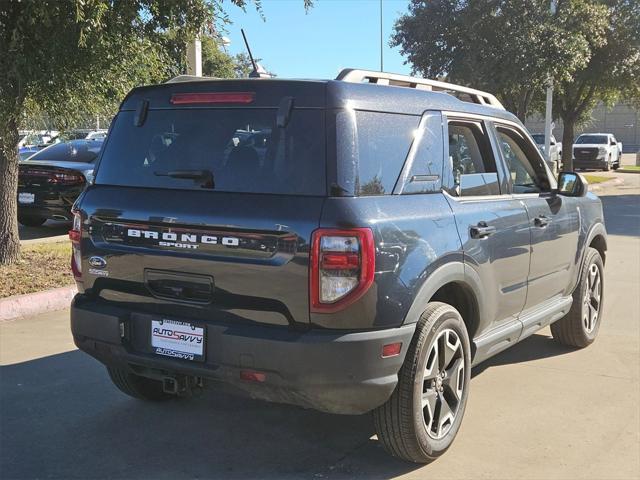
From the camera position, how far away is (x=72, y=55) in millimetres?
6918

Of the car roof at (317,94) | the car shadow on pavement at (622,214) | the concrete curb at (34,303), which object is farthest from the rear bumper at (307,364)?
the car shadow on pavement at (622,214)

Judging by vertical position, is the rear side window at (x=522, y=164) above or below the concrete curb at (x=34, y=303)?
above

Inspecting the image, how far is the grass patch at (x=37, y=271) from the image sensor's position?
6922 mm

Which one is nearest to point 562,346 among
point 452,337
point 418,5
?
point 452,337

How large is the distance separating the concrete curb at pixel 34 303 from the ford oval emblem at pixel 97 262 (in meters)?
3.22

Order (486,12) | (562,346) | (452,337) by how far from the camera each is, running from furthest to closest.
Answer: (486,12) < (562,346) < (452,337)

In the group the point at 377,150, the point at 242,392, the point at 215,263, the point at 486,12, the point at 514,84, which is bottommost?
the point at 242,392

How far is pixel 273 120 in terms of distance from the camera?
10.7ft

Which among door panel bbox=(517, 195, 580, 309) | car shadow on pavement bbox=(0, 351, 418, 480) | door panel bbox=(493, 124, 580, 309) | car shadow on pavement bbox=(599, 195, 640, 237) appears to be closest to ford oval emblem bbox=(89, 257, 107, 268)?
car shadow on pavement bbox=(0, 351, 418, 480)

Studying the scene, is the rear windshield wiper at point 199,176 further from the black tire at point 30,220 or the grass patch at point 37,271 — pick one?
the black tire at point 30,220

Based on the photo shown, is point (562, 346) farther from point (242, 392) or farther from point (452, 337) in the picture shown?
point (242, 392)

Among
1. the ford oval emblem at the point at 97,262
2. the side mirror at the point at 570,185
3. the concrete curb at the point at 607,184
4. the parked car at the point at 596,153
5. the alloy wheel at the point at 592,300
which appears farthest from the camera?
the parked car at the point at 596,153

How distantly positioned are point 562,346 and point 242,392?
140 inches

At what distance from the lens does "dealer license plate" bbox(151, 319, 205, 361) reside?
10.6ft
